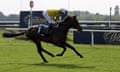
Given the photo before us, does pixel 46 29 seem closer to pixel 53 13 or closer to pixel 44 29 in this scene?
pixel 44 29

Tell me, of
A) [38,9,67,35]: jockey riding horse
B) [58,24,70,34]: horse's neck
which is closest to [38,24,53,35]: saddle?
[38,9,67,35]: jockey riding horse

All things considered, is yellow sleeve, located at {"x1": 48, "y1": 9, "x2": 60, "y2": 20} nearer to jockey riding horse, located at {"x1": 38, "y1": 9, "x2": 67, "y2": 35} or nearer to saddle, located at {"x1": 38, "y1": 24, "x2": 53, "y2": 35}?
jockey riding horse, located at {"x1": 38, "y1": 9, "x2": 67, "y2": 35}

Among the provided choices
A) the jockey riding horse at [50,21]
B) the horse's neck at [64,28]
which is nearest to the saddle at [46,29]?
the jockey riding horse at [50,21]

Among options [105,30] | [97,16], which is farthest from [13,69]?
[97,16]

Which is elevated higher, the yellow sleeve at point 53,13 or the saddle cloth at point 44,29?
the yellow sleeve at point 53,13

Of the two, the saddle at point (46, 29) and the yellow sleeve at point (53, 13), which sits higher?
the yellow sleeve at point (53, 13)

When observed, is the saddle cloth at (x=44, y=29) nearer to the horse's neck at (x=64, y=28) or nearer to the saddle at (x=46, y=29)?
the saddle at (x=46, y=29)

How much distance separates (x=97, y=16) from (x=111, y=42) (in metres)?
11.5

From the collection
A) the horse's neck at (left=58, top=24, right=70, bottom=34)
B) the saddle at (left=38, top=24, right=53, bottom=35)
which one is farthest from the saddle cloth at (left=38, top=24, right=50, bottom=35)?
the horse's neck at (left=58, top=24, right=70, bottom=34)

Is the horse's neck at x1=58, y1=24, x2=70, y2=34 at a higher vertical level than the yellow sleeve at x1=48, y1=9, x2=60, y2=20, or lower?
lower

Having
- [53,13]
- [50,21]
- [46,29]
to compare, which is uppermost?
[53,13]

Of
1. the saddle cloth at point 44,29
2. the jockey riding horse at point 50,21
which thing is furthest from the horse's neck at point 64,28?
the saddle cloth at point 44,29

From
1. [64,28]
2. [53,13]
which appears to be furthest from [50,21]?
[64,28]

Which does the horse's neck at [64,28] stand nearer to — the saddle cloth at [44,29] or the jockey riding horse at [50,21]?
the jockey riding horse at [50,21]
